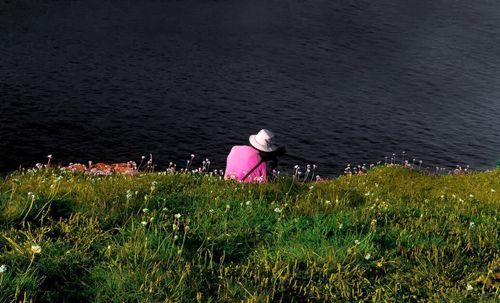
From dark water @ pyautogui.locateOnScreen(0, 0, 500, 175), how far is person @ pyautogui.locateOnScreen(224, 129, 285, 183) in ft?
85.9

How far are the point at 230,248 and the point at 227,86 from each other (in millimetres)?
52739

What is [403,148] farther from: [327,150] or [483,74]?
[483,74]

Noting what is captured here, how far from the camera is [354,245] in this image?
6527 mm

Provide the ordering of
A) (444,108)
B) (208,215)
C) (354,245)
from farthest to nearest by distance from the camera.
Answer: (444,108)
(208,215)
(354,245)

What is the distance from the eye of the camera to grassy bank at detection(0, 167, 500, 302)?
546 cm

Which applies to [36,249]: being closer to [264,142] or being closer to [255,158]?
[255,158]

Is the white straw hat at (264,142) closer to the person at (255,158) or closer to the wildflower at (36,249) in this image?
the person at (255,158)

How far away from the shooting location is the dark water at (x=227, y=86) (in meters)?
44.0

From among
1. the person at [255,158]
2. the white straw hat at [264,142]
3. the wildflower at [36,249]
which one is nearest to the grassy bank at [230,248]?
the wildflower at [36,249]

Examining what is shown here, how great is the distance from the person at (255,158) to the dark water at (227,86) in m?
26.2

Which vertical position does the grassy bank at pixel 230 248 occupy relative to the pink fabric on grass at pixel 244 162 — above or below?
above

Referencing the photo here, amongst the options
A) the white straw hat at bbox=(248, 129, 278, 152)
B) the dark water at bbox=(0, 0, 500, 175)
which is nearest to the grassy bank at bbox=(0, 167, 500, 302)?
the white straw hat at bbox=(248, 129, 278, 152)

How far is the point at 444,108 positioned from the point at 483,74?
2070 centimetres

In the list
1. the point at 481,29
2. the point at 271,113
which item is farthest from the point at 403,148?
the point at 481,29
